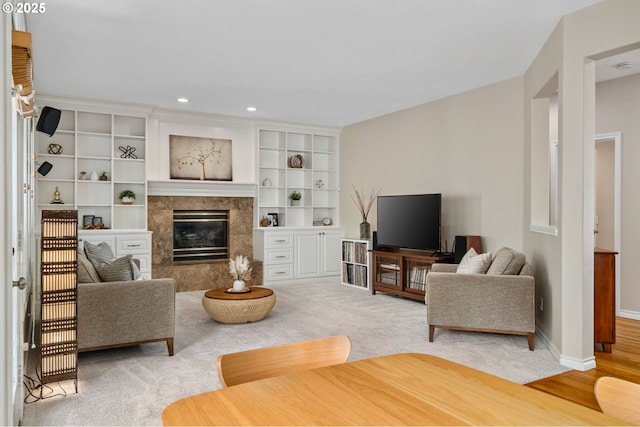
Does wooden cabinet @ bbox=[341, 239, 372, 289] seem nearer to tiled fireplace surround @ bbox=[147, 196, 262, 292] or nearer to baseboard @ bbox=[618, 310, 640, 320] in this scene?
tiled fireplace surround @ bbox=[147, 196, 262, 292]

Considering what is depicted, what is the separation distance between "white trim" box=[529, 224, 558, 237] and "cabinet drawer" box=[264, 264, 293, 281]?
3.84 m

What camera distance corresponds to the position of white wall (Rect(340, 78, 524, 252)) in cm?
516

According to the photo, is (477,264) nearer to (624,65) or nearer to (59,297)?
(624,65)

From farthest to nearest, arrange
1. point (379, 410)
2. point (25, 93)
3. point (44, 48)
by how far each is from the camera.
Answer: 1. point (44, 48)
2. point (25, 93)
3. point (379, 410)

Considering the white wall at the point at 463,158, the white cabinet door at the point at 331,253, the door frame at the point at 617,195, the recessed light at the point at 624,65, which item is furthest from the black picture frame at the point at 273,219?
the recessed light at the point at 624,65

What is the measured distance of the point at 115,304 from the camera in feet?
11.5

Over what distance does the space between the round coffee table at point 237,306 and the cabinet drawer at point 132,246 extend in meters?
1.98

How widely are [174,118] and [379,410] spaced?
6491mm

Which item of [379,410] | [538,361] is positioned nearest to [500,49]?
[538,361]

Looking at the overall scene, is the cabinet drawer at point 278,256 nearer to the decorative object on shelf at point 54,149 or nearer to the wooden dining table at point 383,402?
the decorative object on shelf at point 54,149

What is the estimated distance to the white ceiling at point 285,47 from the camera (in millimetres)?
3363

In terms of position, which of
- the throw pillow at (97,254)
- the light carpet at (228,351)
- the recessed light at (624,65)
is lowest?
the light carpet at (228,351)

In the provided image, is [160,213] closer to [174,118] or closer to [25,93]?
[174,118]

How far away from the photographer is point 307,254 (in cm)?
751
